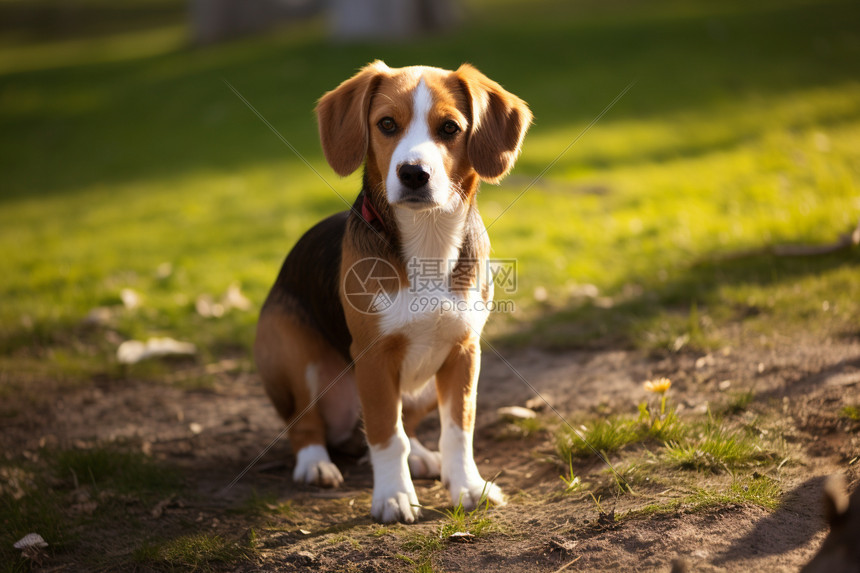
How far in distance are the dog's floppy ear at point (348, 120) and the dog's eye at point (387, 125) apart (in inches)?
5.2

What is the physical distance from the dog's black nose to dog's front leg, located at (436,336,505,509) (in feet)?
2.61

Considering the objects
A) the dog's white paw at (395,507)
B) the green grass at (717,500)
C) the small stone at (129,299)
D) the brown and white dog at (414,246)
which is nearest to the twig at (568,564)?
the green grass at (717,500)

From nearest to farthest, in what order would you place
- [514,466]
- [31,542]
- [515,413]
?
[31,542] → [514,466] → [515,413]

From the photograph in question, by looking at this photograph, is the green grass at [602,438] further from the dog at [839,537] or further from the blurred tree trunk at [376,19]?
the blurred tree trunk at [376,19]

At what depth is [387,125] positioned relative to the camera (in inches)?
130

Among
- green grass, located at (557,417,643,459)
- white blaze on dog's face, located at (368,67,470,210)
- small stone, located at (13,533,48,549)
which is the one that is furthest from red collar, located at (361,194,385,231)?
small stone, located at (13,533,48,549)

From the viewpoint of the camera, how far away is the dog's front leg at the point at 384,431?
3.32 meters

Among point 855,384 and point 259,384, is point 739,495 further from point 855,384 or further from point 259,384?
point 259,384

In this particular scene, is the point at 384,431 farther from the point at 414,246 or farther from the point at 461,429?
the point at 414,246

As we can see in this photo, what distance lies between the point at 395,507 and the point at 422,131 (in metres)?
1.65

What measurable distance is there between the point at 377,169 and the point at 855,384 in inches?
109

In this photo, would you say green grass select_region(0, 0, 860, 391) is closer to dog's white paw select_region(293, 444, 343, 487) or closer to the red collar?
dog's white paw select_region(293, 444, 343, 487)

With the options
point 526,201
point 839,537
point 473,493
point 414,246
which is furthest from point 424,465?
point 526,201

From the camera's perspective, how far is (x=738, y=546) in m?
2.75
